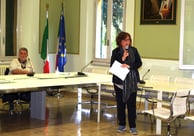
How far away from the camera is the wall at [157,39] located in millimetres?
9164

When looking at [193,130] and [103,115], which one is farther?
[103,115]

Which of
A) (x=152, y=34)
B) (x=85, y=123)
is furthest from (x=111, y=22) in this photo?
(x=85, y=123)

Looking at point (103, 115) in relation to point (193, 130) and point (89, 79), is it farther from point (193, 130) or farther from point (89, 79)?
point (193, 130)

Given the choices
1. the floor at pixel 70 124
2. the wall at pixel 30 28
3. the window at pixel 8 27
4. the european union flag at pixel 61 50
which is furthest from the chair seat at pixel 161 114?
the window at pixel 8 27

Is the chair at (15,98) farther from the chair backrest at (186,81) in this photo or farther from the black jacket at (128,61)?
the chair backrest at (186,81)

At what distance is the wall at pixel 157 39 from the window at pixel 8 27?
3314 mm

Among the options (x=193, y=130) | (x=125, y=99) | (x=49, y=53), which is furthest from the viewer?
(x=49, y=53)

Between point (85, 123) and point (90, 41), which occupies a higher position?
point (90, 41)

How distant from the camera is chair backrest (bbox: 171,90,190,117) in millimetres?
5750

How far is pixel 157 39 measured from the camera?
946cm

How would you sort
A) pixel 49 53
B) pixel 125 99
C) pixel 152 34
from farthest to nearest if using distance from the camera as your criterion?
pixel 49 53, pixel 152 34, pixel 125 99

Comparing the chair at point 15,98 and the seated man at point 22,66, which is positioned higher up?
the seated man at point 22,66

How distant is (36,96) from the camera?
7543 mm

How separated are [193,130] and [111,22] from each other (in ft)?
14.4
